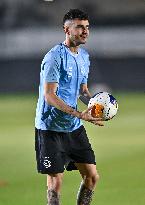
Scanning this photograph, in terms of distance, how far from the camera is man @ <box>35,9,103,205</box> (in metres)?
7.66

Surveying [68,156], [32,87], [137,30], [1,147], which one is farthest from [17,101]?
[68,156]

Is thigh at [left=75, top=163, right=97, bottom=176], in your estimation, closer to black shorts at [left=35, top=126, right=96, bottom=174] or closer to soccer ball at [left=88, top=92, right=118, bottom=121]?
black shorts at [left=35, top=126, right=96, bottom=174]

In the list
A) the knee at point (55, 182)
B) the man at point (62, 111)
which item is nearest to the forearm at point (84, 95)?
the man at point (62, 111)

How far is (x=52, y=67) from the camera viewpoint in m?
7.62

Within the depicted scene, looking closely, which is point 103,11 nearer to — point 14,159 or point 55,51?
point 14,159

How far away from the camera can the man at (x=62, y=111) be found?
25.1 feet

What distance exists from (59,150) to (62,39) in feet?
72.0

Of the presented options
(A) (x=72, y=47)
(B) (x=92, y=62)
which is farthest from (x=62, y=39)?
(A) (x=72, y=47)

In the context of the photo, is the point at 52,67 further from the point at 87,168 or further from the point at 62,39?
the point at 62,39

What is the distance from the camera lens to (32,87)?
95.0 ft

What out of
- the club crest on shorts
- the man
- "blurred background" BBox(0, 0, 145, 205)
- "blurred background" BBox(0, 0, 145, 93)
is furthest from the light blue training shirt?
"blurred background" BBox(0, 0, 145, 93)

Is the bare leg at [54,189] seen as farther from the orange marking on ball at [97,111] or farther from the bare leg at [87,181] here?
the orange marking on ball at [97,111]

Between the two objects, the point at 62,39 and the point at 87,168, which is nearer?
the point at 87,168

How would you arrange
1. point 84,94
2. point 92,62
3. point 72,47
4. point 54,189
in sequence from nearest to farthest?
point 54,189, point 72,47, point 84,94, point 92,62
